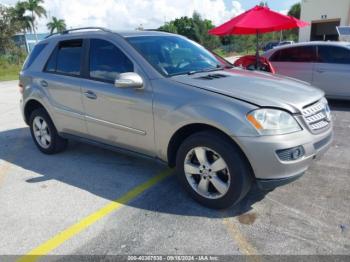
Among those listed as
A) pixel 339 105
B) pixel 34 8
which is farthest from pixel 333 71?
pixel 34 8

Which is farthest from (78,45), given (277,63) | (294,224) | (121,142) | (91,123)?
(277,63)

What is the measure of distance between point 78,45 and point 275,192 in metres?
3.10

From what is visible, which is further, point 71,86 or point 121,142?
point 71,86

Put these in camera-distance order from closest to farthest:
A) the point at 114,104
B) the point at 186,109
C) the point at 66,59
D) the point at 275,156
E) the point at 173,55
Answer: the point at 275,156 < the point at 186,109 < the point at 114,104 < the point at 173,55 < the point at 66,59

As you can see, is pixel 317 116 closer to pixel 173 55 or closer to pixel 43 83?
pixel 173 55

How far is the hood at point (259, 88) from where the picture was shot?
300 centimetres

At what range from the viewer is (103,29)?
4.18 metres

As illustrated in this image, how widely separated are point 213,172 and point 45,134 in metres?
3.04

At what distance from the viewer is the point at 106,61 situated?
3961 mm

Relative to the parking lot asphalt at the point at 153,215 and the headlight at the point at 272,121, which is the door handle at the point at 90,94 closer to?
the parking lot asphalt at the point at 153,215

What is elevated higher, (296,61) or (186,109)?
(186,109)

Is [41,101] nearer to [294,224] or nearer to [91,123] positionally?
[91,123]

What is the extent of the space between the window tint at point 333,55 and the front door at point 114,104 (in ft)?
18.6

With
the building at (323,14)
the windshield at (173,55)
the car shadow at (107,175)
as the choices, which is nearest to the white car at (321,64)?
the windshield at (173,55)
